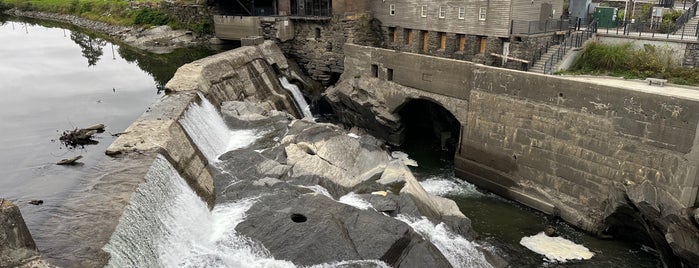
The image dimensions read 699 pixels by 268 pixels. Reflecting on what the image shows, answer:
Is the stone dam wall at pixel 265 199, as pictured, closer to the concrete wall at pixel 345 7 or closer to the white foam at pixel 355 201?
the white foam at pixel 355 201

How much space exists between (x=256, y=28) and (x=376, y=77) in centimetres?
1306

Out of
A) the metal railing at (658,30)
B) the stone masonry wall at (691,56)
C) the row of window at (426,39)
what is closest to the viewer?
the stone masonry wall at (691,56)

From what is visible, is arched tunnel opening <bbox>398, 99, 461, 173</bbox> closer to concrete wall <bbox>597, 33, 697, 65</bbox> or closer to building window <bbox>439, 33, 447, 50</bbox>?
building window <bbox>439, 33, 447, 50</bbox>

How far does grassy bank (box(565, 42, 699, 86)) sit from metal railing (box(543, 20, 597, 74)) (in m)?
0.86

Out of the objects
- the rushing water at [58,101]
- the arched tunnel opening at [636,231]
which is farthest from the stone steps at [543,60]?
the rushing water at [58,101]

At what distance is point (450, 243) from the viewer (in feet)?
57.0

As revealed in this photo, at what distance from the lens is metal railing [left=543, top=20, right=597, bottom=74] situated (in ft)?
88.6

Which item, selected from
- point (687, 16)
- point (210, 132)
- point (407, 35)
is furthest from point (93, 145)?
point (687, 16)

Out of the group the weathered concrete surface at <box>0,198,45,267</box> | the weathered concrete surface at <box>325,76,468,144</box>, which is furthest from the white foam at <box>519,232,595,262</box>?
the weathered concrete surface at <box>0,198,45,267</box>

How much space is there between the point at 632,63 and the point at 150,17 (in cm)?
5191

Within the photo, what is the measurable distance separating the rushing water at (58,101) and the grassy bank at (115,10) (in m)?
4.93

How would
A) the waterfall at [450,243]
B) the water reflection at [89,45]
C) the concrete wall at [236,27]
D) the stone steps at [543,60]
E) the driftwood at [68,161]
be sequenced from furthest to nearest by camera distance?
the water reflection at [89,45] < the concrete wall at [236,27] < the stone steps at [543,60] < the driftwood at [68,161] < the waterfall at [450,243]

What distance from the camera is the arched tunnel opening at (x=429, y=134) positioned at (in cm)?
2905

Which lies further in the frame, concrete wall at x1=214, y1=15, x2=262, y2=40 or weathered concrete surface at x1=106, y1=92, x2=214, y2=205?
concrete wall at x1=214, y1=15, x2=262, y2=40
